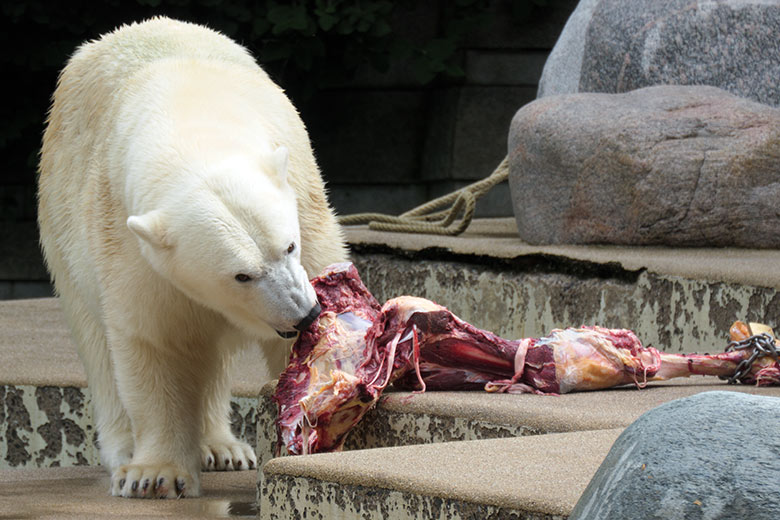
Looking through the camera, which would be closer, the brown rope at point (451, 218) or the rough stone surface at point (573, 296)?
the rough stone surface at point (573, 296)

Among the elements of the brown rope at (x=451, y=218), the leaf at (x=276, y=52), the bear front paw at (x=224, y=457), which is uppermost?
the leaf at (x=276, y=52)

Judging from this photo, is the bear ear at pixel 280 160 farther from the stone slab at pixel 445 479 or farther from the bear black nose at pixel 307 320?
the stone slab at pixel 445 479

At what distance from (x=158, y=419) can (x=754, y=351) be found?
1.43 metres

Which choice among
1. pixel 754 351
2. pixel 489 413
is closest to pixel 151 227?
pixel 489 413

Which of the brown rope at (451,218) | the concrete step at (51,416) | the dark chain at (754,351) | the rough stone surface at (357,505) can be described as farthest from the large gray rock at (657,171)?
Result: the rough stone surface at (357,505)

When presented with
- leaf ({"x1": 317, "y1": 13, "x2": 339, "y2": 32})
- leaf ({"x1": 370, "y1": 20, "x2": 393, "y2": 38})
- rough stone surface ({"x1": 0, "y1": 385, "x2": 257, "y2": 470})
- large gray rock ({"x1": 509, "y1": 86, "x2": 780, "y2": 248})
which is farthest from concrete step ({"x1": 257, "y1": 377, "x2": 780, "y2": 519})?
leaf ({"x1": 370, "y1": 20, "x2": 393, "y2": 38})

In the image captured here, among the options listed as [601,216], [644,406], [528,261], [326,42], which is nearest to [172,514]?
[644,406]

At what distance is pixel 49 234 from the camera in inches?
145

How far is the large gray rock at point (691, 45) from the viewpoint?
5.15 m

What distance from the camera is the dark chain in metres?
2.70

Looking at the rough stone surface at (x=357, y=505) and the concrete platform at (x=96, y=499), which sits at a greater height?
the rough stone surface at (x=357, y=505)

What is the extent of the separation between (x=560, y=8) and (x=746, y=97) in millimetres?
3298

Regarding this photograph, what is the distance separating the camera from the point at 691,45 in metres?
5.20

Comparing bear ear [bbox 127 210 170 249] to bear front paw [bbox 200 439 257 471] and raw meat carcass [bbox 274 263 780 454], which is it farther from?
bear front paw [bbox 200 439 257 471]
